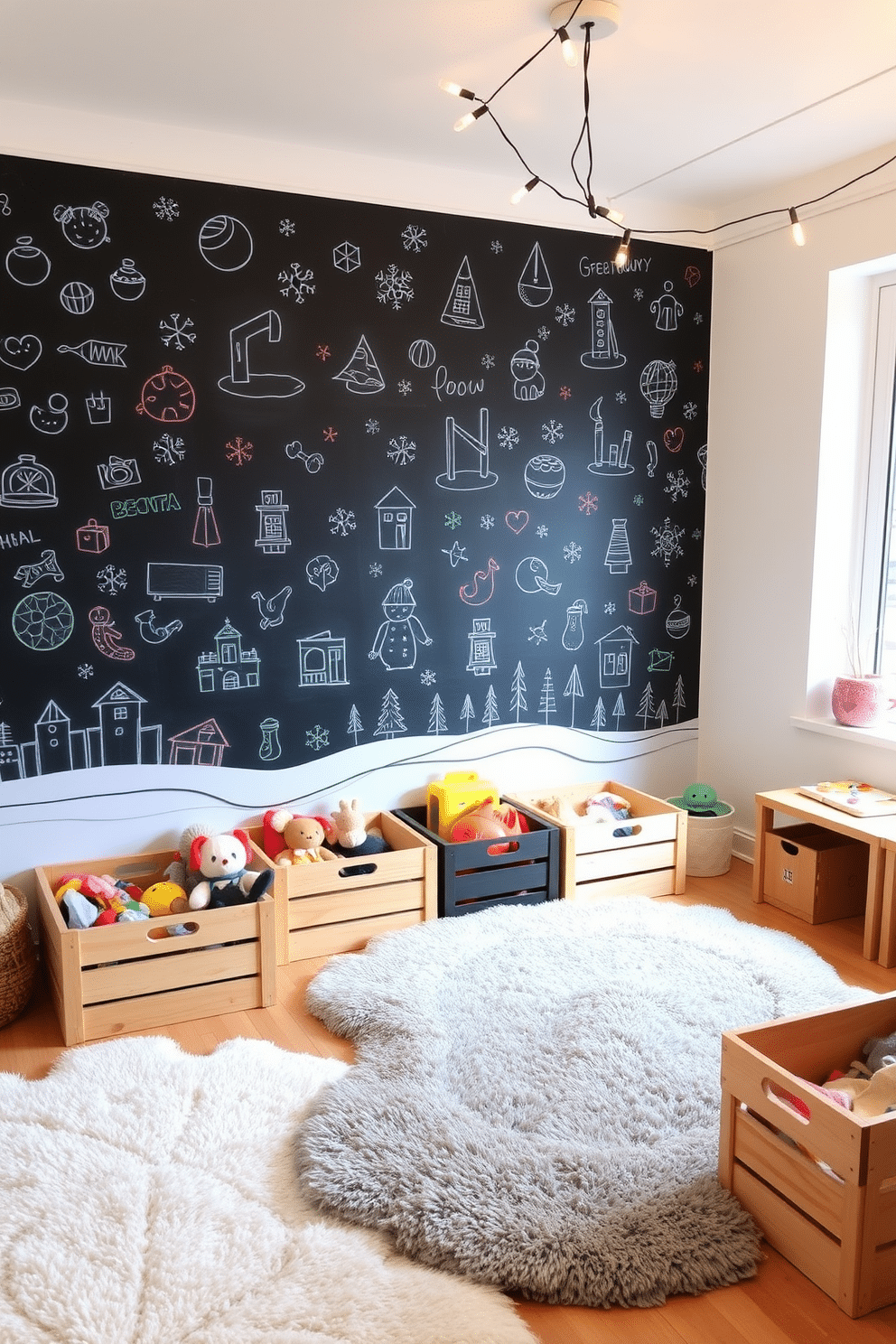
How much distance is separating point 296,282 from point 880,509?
2.09 meters

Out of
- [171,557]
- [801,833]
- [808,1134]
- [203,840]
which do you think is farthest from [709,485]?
[808,1134]

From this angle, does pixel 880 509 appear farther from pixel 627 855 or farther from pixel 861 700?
pixel 627 855

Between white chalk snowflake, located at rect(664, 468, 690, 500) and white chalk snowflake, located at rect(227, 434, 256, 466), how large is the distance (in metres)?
1.61

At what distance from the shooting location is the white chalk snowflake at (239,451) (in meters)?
3.11

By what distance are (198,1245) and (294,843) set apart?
1474 mm

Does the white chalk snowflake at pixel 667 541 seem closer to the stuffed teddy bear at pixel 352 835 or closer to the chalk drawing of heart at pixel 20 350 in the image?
the stuffed teddy bear at pixel 352 835

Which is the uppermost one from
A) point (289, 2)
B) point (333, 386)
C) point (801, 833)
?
point (289, 2)

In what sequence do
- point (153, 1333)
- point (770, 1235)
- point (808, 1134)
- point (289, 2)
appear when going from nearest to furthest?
point (153, 1333)
point (808, 1134)
point (770, 1235)
point (289, 2)

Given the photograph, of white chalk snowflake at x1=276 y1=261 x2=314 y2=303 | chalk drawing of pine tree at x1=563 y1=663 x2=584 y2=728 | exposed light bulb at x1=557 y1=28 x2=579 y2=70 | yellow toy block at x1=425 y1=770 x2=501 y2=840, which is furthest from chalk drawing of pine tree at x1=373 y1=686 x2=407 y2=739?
exposed light bulb at x1=557 y1=28 x2=579 y2=70

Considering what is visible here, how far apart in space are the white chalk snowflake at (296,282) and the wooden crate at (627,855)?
1803mm

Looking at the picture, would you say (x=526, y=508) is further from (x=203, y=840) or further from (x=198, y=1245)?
(x=198, y=1245)

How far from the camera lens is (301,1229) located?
1.83 m

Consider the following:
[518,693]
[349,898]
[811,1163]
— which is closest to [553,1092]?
[811,1163]

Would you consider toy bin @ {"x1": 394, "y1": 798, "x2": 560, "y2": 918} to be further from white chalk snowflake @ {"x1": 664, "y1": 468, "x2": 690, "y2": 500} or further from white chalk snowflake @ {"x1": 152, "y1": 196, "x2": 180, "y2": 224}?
white chalk snowflake @ {"x1": 152, "y1": 196, "x2": 180, "y2": 224}
